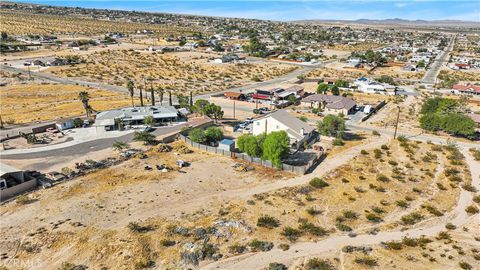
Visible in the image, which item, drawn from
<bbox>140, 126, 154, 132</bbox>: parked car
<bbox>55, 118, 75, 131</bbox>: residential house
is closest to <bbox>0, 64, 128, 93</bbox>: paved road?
<bbox>55, 118, 75, 131</bbox>: residential house

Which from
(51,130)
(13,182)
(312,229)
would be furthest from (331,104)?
(13,182)

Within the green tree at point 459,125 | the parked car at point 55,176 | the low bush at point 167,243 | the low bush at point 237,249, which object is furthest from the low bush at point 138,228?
the green tree at point 459,125

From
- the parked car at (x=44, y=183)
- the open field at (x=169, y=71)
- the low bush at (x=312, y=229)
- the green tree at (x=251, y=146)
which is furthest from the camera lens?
the open field at (x=169, y=71)

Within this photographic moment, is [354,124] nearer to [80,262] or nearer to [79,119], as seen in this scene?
[79,119]

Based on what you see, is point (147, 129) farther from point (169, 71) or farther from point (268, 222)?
point (169, 71)

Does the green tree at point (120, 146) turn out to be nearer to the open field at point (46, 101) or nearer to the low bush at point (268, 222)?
the open field at point (46, 101)

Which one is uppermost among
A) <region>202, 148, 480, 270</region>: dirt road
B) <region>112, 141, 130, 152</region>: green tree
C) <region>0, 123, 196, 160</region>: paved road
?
<region>112, 141, 130, 152</region>: green tree

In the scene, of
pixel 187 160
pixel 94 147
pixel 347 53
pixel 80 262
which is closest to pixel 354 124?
pixel 187 160

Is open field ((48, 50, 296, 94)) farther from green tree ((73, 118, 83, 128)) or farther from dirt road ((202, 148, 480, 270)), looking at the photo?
dirt road ((202, 148, 480, 270))
